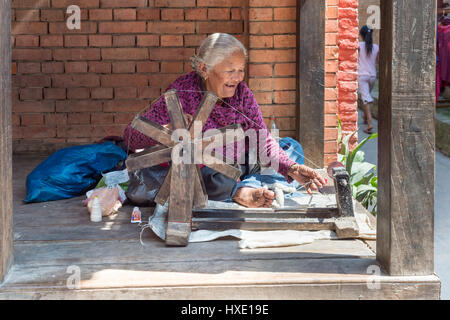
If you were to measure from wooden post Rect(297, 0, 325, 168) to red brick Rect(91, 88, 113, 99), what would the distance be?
6.31 feet

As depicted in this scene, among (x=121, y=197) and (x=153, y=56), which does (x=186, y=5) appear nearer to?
(x=153, y=56)

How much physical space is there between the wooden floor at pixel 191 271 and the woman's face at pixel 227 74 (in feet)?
3.08

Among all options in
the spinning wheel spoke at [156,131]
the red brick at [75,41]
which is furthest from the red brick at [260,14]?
the spinning wheel spoke at [156,131]

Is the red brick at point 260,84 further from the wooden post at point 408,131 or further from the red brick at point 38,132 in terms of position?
the wooden post at point 408,131

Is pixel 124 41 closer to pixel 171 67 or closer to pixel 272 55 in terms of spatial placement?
pixel 171 67

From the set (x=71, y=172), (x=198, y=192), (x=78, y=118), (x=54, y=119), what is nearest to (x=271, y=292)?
(x=198, y=192)

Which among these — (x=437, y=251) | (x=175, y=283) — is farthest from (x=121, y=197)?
(x=437, y=251)

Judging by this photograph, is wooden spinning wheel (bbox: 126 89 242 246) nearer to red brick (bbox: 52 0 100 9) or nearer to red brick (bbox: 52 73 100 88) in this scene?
red brick (bbox: 52 73 100 88)

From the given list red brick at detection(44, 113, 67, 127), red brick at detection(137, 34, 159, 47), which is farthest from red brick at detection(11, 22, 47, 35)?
red brick at detection(137, 34, 159, 47)

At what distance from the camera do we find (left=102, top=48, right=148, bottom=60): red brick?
18.7 ft

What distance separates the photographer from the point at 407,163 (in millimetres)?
2562

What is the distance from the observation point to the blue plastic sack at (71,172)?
13.6 feet

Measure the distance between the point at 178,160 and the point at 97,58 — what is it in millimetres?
2991
